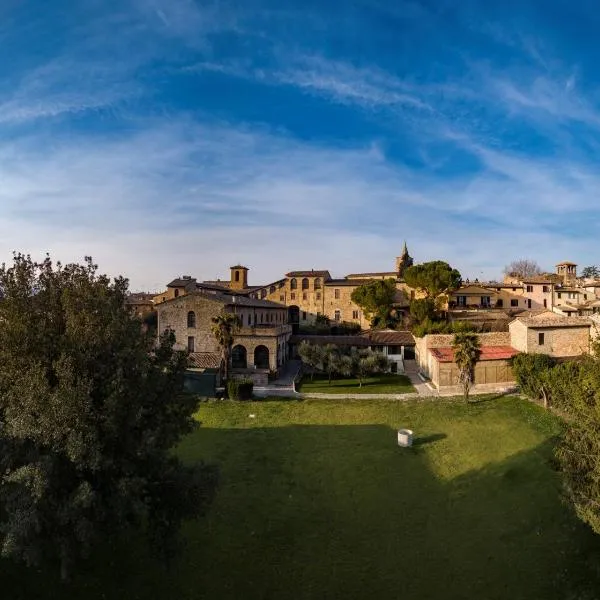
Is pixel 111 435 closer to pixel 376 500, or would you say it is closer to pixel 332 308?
pixel 376 500

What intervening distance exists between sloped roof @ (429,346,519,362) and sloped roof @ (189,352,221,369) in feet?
69.9

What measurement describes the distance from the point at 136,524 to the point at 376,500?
11.4 m

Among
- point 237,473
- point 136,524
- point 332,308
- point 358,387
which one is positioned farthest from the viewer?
point 332,308

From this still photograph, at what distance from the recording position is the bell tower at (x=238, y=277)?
83.9 metres

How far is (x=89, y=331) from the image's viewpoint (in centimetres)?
1334

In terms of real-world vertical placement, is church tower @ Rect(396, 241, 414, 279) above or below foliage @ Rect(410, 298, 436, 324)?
above

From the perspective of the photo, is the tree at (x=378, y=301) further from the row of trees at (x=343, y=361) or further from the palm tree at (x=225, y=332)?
the palm tree at (x=225, y=332)

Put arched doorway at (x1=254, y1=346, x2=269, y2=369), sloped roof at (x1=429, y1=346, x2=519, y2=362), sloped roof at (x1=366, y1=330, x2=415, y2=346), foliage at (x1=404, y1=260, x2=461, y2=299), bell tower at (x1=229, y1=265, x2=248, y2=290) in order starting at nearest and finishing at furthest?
sloped roof at (x1=429, y1=346, x2=519, y2=362) → arched doorway at (x1=254, y1=346, x2=269, y2=369) → sloped roof at (x1=366, y1=330, x2=415, y2=346) → foliage at (x1=404, y1=260, x2=461, y2=299) → bell tower at (x1=229, y1=265, x2=248, y2=290)

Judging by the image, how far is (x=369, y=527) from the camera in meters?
18.8

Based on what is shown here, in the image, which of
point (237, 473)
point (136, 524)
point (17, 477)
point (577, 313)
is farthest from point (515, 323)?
point (17, 477)

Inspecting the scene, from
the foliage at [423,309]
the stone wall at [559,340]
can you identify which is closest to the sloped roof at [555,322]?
the stone wall at [559,340]

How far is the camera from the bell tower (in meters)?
83.9

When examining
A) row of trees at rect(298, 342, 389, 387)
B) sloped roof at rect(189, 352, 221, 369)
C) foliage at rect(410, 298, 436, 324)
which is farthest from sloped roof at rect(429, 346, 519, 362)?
sloped roof at rect(189, 352, 221, 369)

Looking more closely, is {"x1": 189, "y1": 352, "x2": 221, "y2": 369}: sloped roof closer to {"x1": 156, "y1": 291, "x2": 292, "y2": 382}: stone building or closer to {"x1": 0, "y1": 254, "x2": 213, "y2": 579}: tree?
{"x1": 156, "y1": 291, "x2": 292, "y2": 382}: stone building
